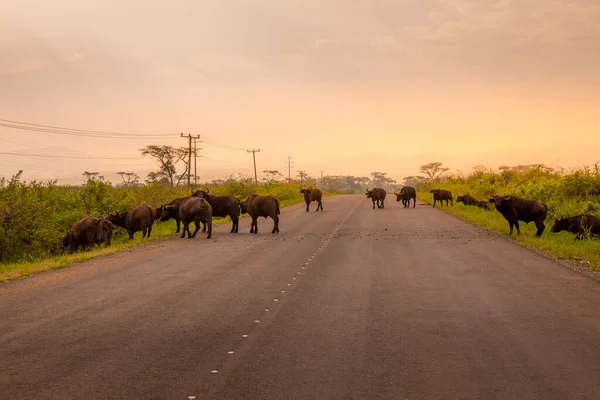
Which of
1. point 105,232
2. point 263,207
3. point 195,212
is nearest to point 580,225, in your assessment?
point 263,207

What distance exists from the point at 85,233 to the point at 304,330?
1439 cm

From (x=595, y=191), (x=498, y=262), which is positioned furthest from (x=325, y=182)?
(x=498, y=262)

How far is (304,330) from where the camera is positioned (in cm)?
690

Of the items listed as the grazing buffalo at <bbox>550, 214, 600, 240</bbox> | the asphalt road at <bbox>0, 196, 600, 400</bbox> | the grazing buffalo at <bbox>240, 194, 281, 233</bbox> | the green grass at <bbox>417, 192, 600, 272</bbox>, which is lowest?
the asphalt road at <bbox>0, 196, 600, 400</bbox>

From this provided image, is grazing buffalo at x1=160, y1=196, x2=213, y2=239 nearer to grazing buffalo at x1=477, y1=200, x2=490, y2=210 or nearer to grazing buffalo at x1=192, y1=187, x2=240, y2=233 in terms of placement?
grazing buffalo at x1=192, y1=187, x2=240, y2=233

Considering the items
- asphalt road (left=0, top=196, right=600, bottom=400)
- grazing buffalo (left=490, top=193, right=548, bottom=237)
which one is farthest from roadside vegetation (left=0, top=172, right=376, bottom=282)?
grazing buffalo (left=490, top=193, right=548, bottom=237)

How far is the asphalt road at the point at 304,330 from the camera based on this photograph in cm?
503

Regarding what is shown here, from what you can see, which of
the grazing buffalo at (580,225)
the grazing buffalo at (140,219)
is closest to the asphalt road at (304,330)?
the grazing buffalo at (580,225)

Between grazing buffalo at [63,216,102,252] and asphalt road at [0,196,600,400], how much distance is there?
19.5 ft

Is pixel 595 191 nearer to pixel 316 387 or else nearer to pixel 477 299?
pixel 477 299

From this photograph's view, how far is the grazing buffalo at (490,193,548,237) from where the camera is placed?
1788cm

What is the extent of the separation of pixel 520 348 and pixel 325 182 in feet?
599

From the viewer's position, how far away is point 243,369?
5430 mm

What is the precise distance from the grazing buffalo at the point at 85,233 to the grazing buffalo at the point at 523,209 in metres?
14.6
